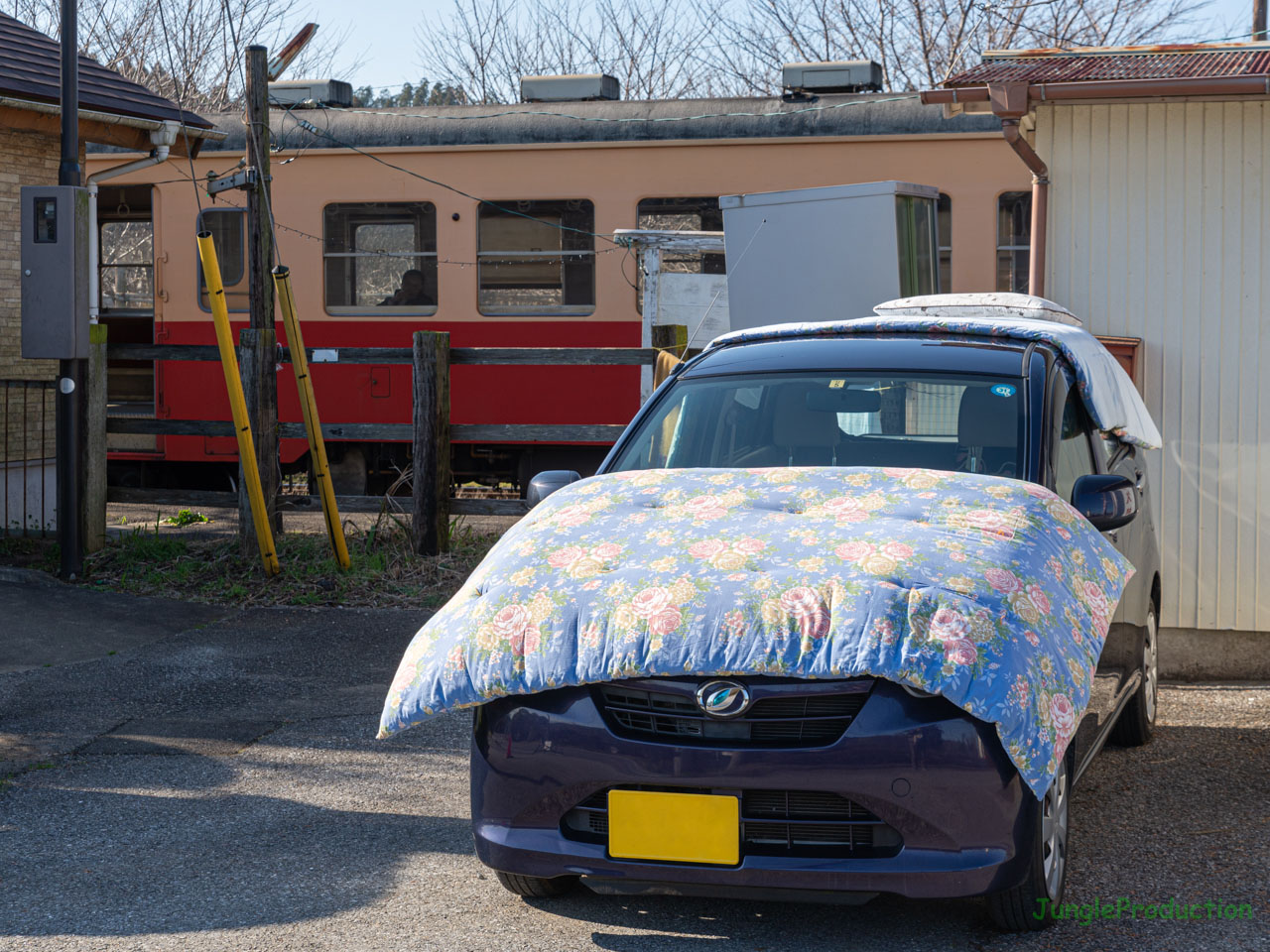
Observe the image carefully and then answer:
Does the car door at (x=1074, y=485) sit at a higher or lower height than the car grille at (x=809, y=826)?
Answer: higher

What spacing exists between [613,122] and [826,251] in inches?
155

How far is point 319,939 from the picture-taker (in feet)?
11.8

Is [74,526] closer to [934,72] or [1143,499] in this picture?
[1143,499]

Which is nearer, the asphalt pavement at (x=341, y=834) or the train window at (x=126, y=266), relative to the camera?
the asphalt pavement at (x=341, y=834)

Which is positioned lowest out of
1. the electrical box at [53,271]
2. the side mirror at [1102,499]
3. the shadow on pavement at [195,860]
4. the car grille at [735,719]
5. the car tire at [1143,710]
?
the shadow on pavement at [195,860]

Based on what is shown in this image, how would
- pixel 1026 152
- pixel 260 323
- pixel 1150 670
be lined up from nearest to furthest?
pixel 1150 670 → pixel 1026 152 → pixel 260 323

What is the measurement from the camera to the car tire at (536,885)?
A: 3764mm

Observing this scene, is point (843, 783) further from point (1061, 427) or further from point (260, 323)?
point (260, 323)

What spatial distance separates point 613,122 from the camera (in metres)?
11.5

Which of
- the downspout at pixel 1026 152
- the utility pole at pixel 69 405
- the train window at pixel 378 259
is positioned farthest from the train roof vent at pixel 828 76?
the utility pole at pixel 69 405

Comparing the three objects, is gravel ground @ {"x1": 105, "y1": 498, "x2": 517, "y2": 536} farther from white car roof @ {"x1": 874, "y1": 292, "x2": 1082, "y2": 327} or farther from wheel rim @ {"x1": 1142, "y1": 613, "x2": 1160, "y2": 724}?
wheel rim @ {"x1": 1142, "y1": 613, "x2": 1160, "y2": 724}

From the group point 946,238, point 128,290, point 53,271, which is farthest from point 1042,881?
point 128,290

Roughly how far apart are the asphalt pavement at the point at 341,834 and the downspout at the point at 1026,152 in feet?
7.29

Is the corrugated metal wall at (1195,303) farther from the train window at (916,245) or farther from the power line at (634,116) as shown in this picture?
the power line at (634,116)
